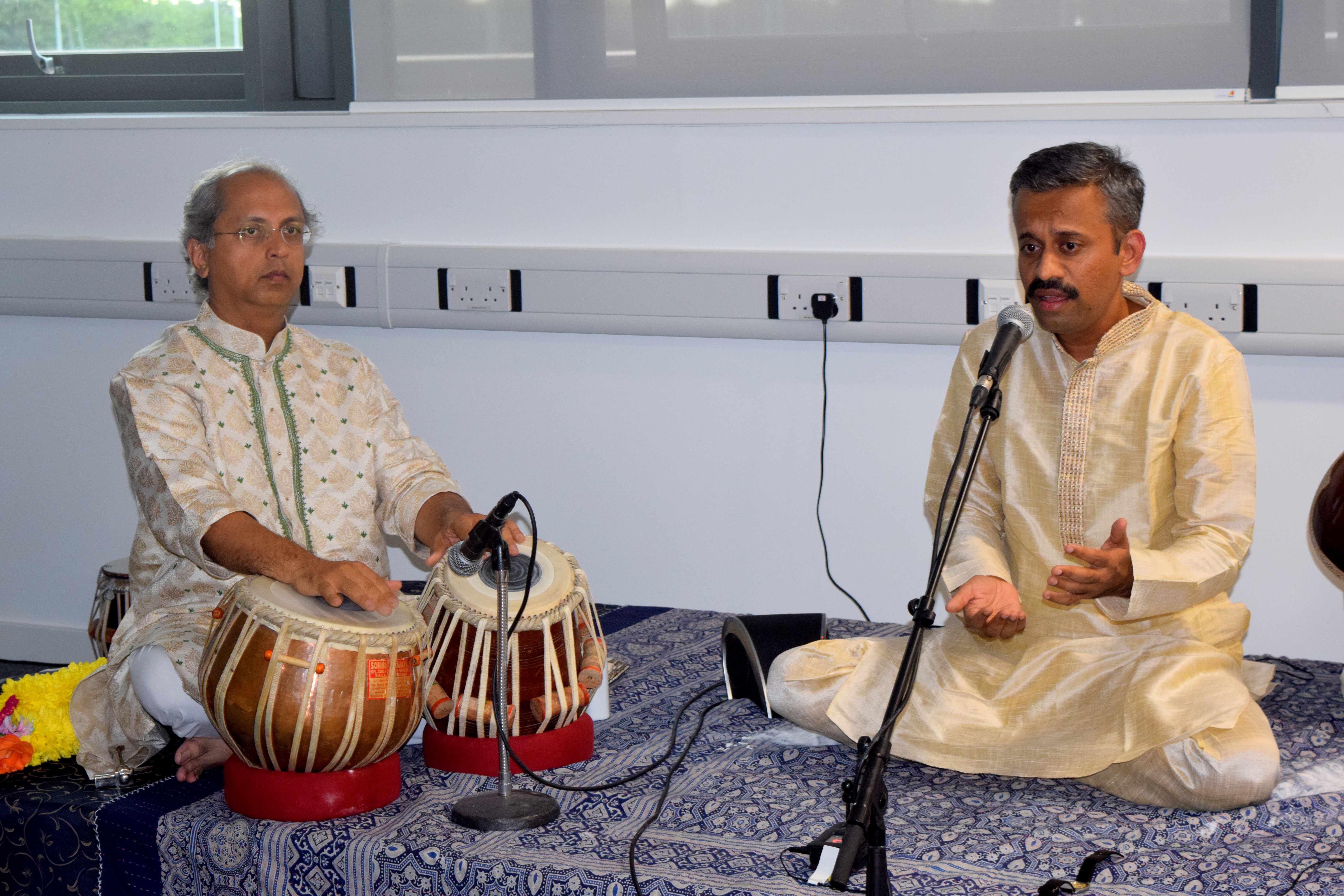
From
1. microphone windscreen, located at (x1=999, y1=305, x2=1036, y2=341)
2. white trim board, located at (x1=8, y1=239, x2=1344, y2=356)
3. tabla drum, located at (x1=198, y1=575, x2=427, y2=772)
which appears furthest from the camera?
white trim board, located at (x1=8, y1=239, x2=1344, y2=356)

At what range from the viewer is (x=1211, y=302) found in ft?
10.2

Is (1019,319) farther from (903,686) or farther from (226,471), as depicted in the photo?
(226,471)

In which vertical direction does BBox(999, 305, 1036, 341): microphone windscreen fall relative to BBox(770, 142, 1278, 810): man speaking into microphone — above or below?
above

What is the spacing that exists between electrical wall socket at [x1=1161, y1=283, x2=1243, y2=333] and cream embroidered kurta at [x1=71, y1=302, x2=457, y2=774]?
1701 mm

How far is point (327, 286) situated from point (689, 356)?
3.43 feet

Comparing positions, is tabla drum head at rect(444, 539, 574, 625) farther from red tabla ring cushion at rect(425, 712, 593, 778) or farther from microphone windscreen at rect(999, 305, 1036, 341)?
microphone windscreen at rect(999, 305, 1036, 341)

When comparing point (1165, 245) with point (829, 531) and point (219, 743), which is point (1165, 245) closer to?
point (829, 531)

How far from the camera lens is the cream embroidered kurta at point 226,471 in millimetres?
2553

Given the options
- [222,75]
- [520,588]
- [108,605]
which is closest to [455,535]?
[520,588]

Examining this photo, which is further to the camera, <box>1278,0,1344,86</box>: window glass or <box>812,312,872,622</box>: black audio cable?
<box>812,312,872,622</box>: black audio cable

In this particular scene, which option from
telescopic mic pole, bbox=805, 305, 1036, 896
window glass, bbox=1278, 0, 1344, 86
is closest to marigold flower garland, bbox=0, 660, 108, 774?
telescopic mic pole, bbox=805, 305, 1036, 896

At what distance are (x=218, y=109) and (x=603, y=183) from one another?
131cm

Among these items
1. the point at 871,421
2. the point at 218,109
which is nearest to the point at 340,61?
the point at 218,109

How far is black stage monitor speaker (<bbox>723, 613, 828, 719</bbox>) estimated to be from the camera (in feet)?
9.20
